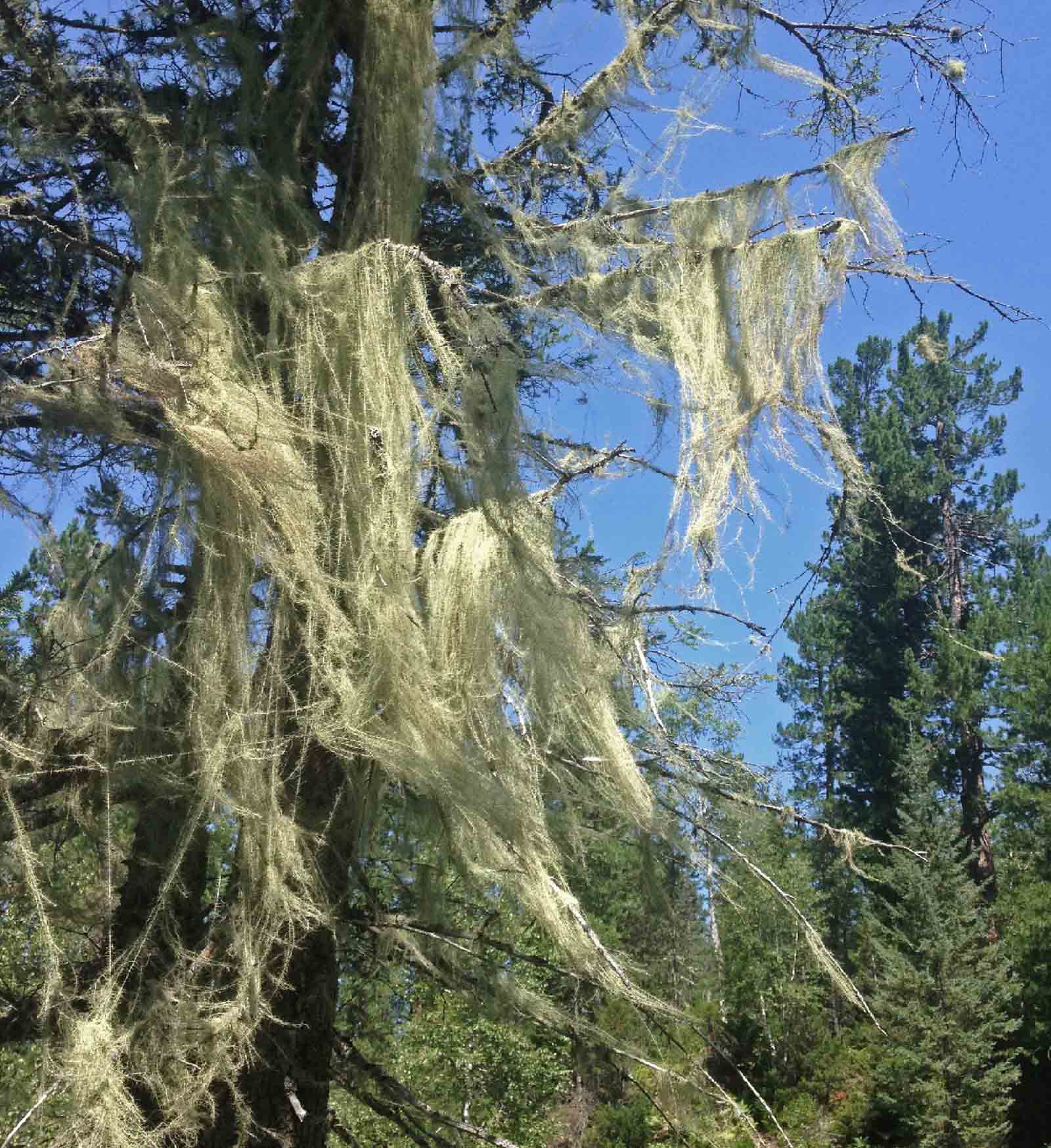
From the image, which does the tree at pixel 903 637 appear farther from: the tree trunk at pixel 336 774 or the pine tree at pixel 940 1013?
the tree trunk at pixel 336 774

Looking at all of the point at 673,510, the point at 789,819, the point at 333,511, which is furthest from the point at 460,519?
the point at 789,819

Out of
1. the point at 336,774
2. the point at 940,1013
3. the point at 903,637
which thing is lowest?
the point at 336,774

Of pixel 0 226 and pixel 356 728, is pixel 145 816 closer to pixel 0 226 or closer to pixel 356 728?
pixel 356 728

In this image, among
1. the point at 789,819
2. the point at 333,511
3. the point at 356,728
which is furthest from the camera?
the point at 789,819

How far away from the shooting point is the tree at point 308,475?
2.32 metres

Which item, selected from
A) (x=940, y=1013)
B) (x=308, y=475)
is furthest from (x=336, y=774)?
(x=940, y=1013)

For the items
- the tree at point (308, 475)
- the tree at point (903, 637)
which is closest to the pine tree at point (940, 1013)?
the tree at point (903, 637)

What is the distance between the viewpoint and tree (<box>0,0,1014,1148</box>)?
232 centimetres

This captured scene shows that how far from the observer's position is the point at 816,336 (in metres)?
2.92

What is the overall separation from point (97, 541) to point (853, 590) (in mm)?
21910

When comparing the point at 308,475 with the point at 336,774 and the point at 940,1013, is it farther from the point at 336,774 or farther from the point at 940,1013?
the point at 940,1013

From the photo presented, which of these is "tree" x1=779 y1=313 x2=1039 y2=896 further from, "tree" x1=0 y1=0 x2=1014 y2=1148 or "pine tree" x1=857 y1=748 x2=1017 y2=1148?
"tree" x1=0 y1=0 x2=1014 y2=1148

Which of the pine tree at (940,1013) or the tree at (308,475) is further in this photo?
the pine tree at (940,1013)

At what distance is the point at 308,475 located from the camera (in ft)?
7.97
